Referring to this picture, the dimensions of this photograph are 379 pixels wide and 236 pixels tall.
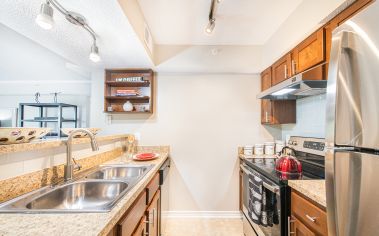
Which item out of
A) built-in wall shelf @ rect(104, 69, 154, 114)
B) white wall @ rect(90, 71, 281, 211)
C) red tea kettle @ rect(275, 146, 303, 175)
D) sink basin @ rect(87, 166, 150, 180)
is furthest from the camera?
white wall @ rect(90, 71, 281, 211)

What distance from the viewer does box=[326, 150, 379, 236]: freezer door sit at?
57cm

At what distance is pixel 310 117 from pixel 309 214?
1345 millimetres

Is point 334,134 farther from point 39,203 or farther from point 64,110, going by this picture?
point 64,110

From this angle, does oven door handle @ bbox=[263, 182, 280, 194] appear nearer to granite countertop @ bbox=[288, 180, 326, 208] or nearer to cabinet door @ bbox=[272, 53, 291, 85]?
granite countertop @ bbox=[288, 180, 326, 208]

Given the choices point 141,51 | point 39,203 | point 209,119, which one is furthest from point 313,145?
point 39,203

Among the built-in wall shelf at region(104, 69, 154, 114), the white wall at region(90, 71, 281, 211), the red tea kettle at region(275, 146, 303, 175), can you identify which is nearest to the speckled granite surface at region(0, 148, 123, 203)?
the built-in wall shelf at region(104, 69, 154, 114)

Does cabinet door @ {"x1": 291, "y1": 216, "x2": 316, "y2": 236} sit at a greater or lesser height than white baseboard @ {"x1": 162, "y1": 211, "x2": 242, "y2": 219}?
greater

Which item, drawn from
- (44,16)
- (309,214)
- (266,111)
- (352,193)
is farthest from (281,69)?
(44,16)

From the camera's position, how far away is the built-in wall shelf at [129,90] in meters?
2.61

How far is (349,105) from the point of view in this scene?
0.63m

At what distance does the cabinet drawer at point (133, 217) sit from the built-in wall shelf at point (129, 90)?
1.54 m

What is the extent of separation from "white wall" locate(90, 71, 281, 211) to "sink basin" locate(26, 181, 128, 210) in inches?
57.8

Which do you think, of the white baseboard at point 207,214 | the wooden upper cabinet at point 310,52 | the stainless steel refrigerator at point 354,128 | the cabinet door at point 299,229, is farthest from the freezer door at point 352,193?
the white baseboard at point 207,214

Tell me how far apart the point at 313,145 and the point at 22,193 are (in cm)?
241
